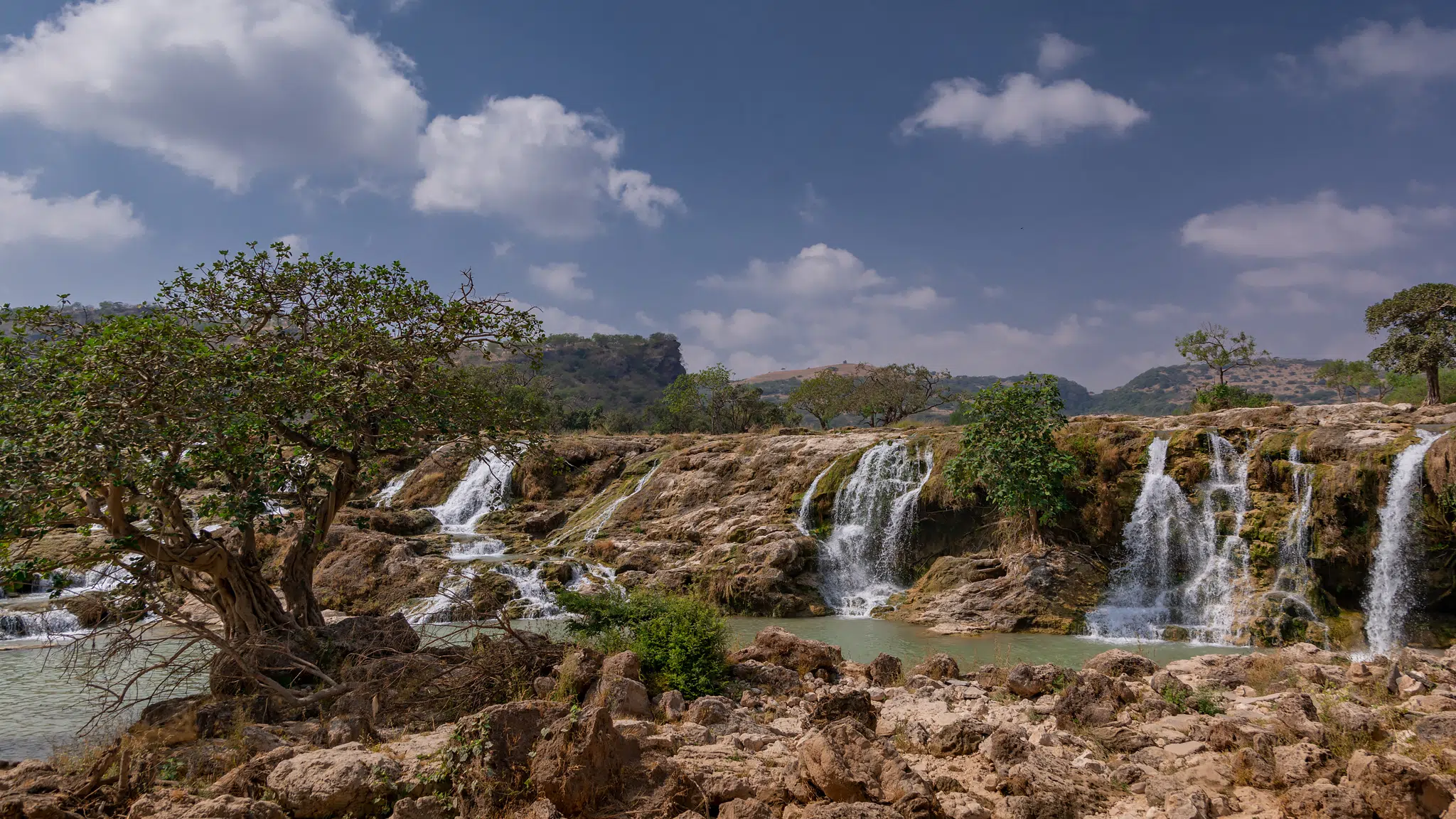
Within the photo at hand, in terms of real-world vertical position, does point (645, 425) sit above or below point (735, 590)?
above

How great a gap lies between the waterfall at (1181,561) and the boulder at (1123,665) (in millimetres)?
6384

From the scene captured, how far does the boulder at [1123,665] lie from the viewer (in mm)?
8422

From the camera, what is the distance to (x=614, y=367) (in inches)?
4796

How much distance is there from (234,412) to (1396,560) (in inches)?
692

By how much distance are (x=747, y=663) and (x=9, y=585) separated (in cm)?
689

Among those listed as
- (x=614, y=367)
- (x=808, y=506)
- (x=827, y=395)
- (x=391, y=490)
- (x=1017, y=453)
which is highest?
(x=614, y=367)

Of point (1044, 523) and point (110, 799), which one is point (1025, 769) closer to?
point (110, 799)

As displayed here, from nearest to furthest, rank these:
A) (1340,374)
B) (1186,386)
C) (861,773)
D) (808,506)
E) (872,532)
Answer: (861,773) → (872,532) → (808,506) → (1340,374) → (1186,386)

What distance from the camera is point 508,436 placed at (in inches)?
408

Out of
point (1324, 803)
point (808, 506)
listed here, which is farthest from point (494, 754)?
point (808, 506)

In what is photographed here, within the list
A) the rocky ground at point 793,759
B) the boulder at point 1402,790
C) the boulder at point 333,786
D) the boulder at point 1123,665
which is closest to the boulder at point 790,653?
the rocky ground at point 793,759

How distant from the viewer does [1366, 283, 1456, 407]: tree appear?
2878cm

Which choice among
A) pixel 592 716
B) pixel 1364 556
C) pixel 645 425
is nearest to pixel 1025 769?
pixel 592 716

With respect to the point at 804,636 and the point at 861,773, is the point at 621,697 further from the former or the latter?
the point at 804,636
